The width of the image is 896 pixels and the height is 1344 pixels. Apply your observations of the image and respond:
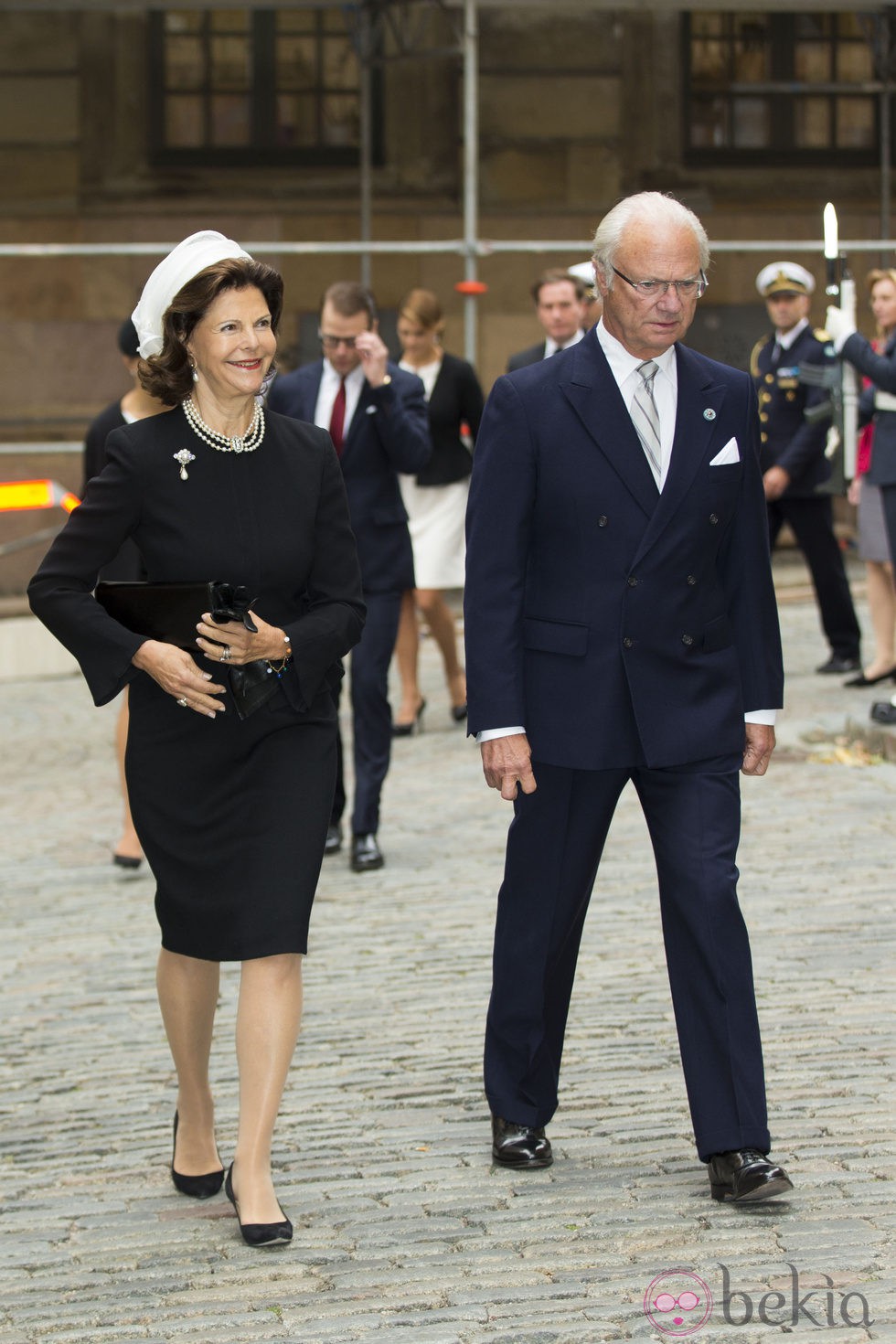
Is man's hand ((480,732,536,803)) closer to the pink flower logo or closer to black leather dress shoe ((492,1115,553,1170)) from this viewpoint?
black leather dress shoe ((492,1115,553,1170))

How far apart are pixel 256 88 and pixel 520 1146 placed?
13.8 meters

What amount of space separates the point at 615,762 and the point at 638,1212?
0.87 m

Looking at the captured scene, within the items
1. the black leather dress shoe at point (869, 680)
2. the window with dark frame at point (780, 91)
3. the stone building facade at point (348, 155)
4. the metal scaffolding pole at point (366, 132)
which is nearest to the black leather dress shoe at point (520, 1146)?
the black leather dress shoe at point (869, 680)

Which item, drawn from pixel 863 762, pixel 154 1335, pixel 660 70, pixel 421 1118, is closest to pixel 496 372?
pixel 660 70

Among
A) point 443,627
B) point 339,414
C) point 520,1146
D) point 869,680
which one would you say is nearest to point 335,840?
point 339,414

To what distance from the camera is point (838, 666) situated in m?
11.4

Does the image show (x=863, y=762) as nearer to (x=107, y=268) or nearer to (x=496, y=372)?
Result: (x=496, y=372)

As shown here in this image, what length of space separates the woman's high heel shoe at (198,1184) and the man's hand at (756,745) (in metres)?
1.36

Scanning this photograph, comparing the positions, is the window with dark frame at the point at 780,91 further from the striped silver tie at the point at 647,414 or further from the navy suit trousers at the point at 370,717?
the striped silver tie at the point at 647,414

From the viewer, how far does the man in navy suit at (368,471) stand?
25.2ft

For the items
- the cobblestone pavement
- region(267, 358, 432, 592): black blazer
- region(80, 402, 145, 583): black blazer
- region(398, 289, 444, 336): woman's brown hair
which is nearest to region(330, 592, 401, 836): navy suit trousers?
region(267, 358, 432, 592): black blazer

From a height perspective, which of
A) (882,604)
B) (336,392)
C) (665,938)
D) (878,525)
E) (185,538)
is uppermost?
(336,392)

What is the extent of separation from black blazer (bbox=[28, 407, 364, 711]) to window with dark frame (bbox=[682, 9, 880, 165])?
Answer: 1366 centimetres

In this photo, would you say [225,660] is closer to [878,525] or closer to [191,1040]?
[191,1040]
